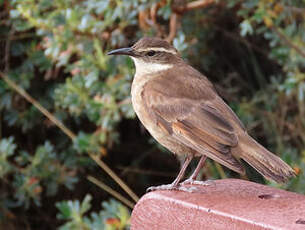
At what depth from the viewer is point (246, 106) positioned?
6090 mm

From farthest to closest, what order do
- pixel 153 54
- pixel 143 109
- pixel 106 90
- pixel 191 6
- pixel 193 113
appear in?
pixel 191 6 < pixel 106 90 < pixel 153 54 < pixel 143 109 < pixel 193 113

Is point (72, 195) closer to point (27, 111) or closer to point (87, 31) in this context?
point (27, 111)

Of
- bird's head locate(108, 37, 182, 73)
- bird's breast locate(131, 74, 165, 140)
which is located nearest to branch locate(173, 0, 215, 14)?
bird's head locate(108, 37, 182, 73)

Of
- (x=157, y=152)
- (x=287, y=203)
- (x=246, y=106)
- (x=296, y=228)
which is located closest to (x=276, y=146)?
(x=246, y=106)

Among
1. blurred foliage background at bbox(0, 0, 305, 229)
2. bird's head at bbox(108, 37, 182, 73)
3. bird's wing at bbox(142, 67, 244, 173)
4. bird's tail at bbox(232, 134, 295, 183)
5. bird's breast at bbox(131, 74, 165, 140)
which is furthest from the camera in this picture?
blurred foliage background at bbox(0, 0, 305, 229)

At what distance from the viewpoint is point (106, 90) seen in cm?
546

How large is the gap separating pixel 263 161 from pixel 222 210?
75cm

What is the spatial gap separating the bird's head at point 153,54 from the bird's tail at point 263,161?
3.36 feet

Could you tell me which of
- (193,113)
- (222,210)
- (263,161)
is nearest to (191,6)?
(193,113)

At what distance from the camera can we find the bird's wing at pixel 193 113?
3.64m

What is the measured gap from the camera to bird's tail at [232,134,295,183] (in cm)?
321

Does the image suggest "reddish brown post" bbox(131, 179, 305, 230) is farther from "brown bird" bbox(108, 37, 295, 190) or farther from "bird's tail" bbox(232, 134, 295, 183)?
"brown bird" bbox(108, 37, 295, 190)

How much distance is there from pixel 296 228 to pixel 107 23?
327 centimetres

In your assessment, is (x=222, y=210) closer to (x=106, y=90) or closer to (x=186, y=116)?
(x=186, y=116)
